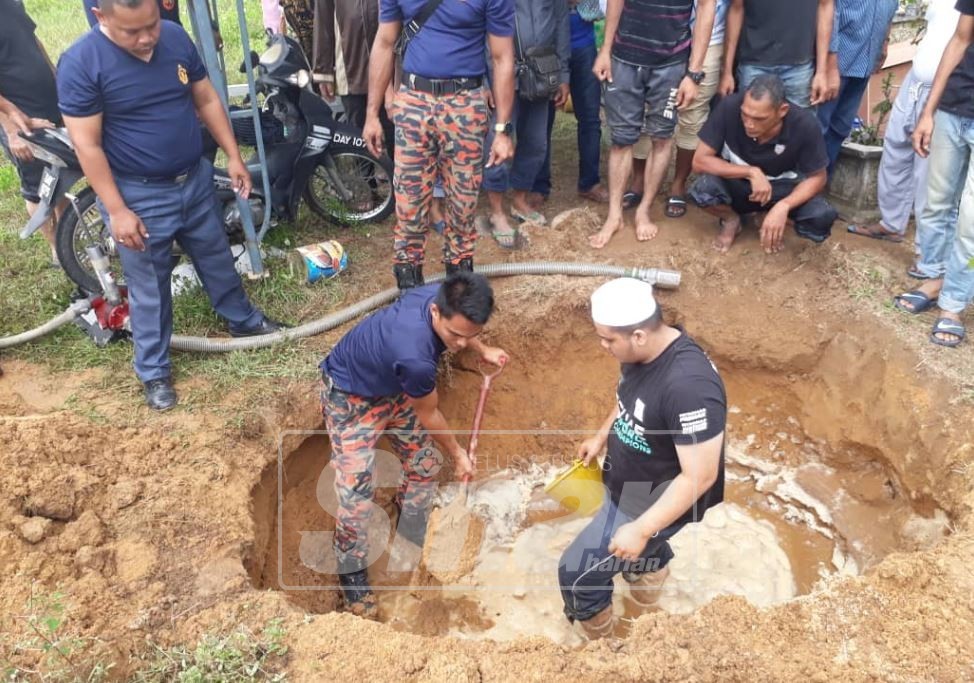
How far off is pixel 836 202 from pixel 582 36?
7.48ft

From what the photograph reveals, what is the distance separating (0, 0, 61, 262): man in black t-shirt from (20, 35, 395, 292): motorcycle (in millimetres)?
209

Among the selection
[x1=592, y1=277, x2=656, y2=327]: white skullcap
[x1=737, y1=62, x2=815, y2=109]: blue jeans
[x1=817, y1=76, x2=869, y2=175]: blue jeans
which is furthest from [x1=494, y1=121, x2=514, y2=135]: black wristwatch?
[x1=817, y1=76, x2=869, y2=175]: blue jeans

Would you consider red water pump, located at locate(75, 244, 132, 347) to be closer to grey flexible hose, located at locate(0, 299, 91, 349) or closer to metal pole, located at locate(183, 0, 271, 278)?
grey flexible hose, located at locate(0, 299, 91, 349)

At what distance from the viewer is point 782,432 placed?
4816mm

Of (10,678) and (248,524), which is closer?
(10,678)

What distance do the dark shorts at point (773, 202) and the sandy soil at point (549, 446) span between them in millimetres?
191

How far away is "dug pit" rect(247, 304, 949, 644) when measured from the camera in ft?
13.1

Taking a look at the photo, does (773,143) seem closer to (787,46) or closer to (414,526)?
(787,46)

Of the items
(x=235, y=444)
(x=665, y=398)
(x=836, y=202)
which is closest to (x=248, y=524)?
(x=235, y=444)

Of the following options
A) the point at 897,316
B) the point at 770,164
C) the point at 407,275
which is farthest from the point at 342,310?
the point at 897,316

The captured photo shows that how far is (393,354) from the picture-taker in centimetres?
333

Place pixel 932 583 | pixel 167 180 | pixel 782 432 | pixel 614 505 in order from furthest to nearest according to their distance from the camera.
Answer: pixel 782 432
pixel 167 180
pixel 614 505
pixel 932 583

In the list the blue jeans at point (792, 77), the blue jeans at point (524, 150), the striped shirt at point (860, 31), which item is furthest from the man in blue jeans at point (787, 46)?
the blue jeans at point (524, 150)

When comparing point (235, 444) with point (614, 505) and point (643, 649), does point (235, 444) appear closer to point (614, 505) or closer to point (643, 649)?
point (614, 505)
